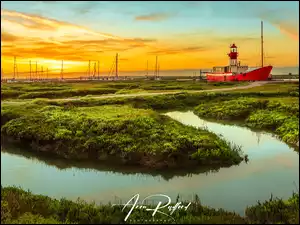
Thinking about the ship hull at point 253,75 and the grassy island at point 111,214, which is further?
the ship hull at point 253,75

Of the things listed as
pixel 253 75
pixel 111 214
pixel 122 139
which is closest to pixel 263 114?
pixel 122 139

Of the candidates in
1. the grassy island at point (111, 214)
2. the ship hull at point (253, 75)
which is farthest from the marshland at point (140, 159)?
the ship hull at point (253, 75)

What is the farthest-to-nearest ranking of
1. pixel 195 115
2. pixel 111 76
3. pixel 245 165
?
pixel 111 76 < pixel 195 115 < pixel 245 165

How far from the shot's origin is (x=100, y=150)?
17.0 m

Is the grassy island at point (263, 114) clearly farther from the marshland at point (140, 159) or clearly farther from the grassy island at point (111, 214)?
the grassy island at point (111, 214)

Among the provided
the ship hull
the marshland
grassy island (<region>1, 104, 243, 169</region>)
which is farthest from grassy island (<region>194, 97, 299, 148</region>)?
the ship hull

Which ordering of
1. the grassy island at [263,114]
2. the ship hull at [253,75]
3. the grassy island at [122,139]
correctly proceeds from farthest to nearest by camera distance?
the ship hull at [253,75] < the grassy island at [263,114] < the grassy island at [122,139]

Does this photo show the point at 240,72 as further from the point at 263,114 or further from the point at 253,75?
the point at 263,114

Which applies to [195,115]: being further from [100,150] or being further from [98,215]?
[98,215]

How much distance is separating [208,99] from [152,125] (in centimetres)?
1816

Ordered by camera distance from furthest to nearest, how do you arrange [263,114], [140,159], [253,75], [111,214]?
[253,75]
[263,114]
[140,159]
[111,214]

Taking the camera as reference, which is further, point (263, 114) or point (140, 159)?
point (263, 114)

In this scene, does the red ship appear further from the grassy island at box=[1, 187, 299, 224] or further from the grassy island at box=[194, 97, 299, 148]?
the grassy island at box=[1, 187, 299, 224]

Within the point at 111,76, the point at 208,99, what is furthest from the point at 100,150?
the point at 111,76
